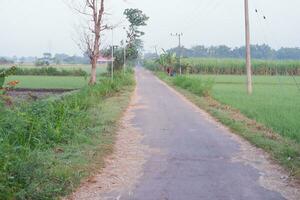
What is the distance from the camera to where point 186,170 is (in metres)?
8.63

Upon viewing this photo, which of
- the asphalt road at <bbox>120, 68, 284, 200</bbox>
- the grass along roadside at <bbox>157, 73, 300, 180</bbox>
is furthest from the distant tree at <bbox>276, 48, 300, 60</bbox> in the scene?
the asphalt road at <bbox>120, 68, 284, 200</bbox>

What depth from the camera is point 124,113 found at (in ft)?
61.5

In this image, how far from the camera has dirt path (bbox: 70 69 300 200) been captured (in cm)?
713

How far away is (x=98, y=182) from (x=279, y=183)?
2923 millimetres

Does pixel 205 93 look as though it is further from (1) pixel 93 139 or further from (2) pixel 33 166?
(2) pixel 33 166

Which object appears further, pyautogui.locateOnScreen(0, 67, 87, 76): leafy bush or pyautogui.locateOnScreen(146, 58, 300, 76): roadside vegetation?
pyautogui.locateOnScreen(146, 58, 300, 76): roadside vegetation

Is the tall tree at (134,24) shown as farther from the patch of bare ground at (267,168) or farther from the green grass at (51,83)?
the patch of bare ground at (267,168)

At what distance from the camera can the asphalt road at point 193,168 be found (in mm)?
7082

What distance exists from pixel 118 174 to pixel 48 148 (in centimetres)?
196

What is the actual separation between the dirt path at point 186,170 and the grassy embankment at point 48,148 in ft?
1.18

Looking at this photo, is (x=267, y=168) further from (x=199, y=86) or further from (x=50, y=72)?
(x=50, y=72)

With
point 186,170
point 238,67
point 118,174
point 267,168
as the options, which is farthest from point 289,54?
point 118,174

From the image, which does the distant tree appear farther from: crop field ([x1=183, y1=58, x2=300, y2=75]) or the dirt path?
the dirt path

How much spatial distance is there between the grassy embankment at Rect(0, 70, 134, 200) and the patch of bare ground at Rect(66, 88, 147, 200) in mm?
189
